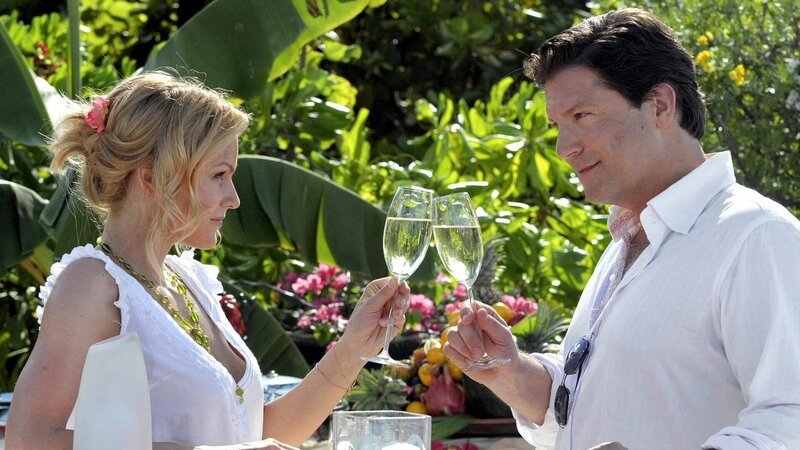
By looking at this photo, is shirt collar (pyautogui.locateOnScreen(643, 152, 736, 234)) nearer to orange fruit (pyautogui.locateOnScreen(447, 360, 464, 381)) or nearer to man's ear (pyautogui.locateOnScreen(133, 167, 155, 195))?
man's ear (pyautogui.locateOnScreen(133, 167, 155, 195))

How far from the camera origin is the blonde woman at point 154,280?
2.31m

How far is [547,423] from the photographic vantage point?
285 cm

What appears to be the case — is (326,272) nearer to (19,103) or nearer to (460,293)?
(460,293)

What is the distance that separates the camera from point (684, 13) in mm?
6113

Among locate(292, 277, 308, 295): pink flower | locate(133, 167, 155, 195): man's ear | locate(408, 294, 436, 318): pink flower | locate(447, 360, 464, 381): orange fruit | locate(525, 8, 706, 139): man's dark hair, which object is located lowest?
locate(292, 277, 308, 295): pink flower

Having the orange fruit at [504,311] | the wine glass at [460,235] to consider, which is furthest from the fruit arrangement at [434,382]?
the wine glass at [460,235]

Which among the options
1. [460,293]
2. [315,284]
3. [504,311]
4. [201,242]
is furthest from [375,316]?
[315,284]

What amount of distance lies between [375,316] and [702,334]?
900 millimetres

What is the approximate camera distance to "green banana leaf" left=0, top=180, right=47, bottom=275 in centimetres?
539

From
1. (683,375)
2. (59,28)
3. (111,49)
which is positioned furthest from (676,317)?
(111,49)

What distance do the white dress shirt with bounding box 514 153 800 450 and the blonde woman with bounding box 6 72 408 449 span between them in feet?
2.11

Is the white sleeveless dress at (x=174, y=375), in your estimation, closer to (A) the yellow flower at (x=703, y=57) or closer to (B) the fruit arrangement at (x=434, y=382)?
(B) the fruit arrangement at (x=434, y=382)

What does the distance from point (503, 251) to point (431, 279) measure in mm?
795

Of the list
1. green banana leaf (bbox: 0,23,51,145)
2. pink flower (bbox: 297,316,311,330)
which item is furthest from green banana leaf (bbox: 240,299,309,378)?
green banana leaf (bbox: 0,23,51,145)
